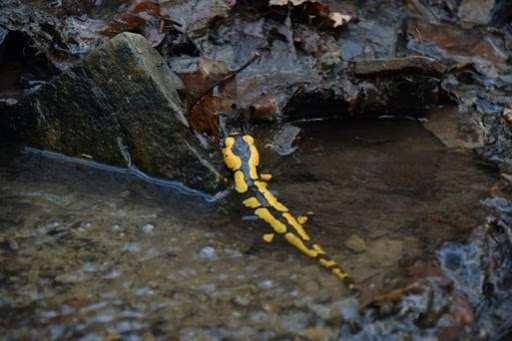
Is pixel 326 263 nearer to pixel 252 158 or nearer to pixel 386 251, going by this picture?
pixel 386 251

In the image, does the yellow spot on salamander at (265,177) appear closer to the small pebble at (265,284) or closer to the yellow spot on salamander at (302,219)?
the yellow spot on salamander at (302,219)

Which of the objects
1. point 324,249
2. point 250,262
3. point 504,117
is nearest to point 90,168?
point 250,262

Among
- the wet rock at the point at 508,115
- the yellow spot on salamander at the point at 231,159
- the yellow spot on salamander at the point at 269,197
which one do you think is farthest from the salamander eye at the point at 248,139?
the wet rock at the point at 508,115

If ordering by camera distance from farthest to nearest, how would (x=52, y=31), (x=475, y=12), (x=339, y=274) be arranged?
(x=475, y=12) → (x=52, y=31) → (x=339, y=274)

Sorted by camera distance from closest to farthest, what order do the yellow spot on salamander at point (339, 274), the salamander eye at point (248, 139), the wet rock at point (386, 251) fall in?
1. the yellow spot on salamander at point (339, 274)
2. the wet rock at point (386, 251)
3. the salamander eye at point (248, 139)

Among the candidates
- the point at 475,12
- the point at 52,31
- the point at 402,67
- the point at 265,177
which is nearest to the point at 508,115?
the point at 402,67
